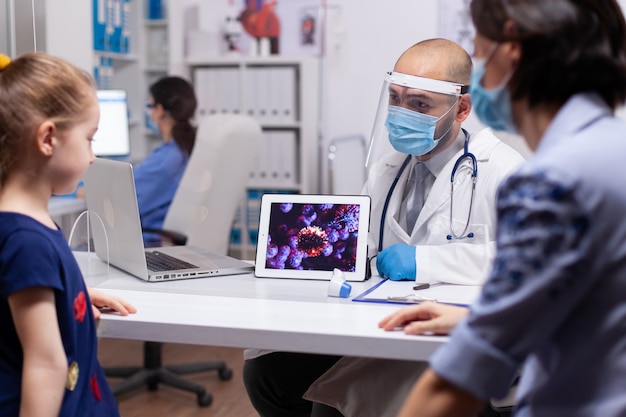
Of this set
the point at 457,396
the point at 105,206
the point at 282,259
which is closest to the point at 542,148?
the point at 457,396

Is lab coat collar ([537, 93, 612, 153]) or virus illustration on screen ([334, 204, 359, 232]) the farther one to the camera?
virus illustration on screen ([334, 204, 359, 232])

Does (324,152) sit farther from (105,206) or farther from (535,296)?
(535,296)

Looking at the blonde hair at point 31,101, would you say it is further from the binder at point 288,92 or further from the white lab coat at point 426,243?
Result: the binder at point 288,92

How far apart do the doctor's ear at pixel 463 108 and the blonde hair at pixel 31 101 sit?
109 cm

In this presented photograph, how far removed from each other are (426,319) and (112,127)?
Answer: 2.86 meters

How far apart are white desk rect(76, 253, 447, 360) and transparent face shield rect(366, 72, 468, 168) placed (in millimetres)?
461

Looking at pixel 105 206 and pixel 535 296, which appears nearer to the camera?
pixel 535 296

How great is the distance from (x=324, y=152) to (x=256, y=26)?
0.90 meters

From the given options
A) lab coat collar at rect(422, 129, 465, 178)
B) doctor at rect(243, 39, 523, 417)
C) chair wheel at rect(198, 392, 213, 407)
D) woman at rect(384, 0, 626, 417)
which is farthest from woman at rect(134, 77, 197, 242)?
woman at rect(384, 0, 626, 417)

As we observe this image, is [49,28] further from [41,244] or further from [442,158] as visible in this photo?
[41,244]

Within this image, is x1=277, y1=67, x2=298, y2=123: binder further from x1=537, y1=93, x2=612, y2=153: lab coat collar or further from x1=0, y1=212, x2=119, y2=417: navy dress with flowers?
x1=537, y1=93, x2=612, y2=153: lab coat collar

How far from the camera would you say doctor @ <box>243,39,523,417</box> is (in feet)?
6.34

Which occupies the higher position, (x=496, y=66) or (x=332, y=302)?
(x=496, y=66)

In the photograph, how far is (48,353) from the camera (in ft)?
3.78
